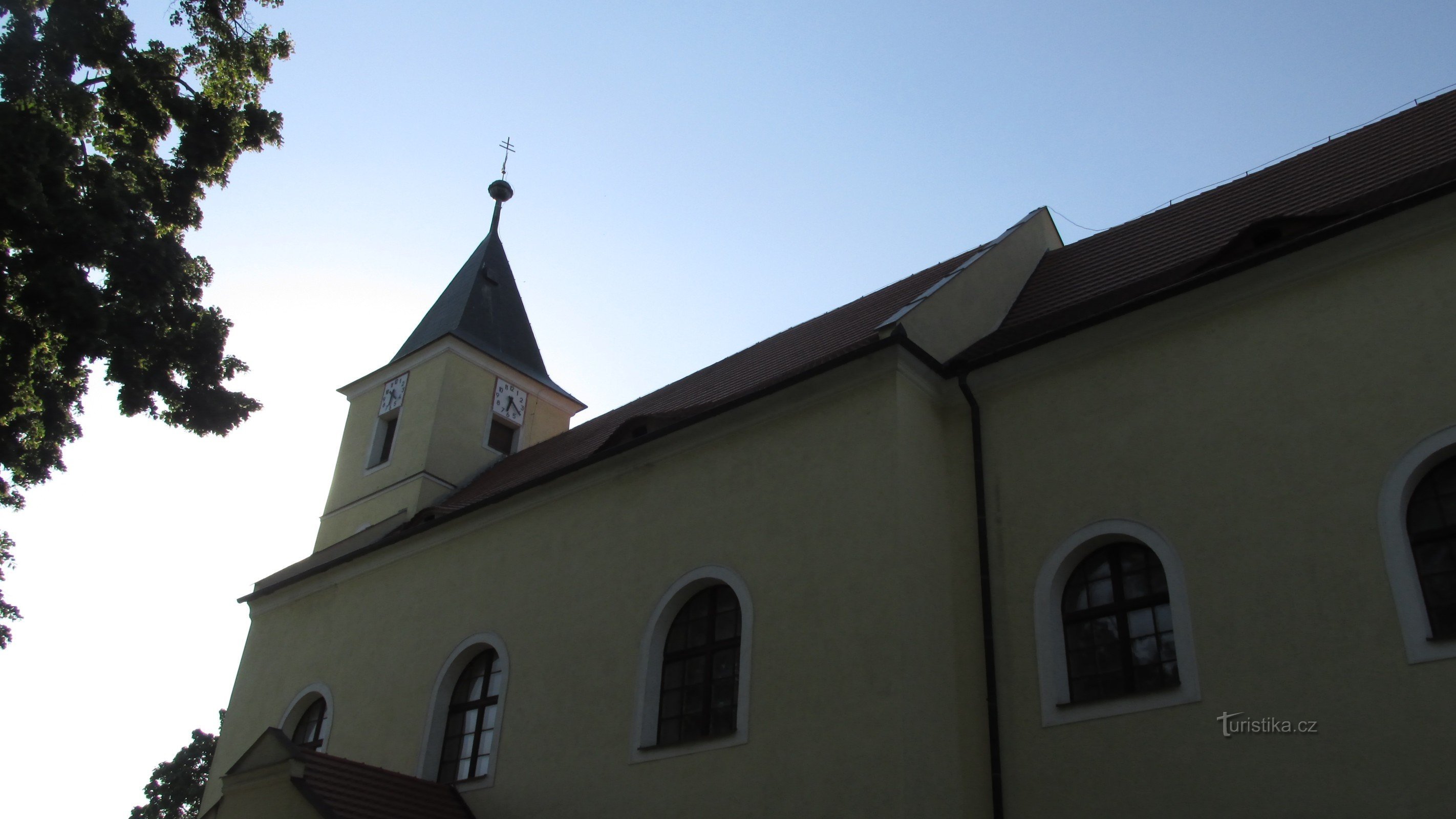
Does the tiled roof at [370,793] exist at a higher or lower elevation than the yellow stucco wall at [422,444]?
lower

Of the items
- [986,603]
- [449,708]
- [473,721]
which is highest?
[449,708]

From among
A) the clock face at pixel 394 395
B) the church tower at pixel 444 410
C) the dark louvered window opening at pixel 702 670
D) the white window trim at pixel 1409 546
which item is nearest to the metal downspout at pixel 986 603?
the dark louvered window opening at pixel 702 670

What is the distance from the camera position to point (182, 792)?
3148 centimetres

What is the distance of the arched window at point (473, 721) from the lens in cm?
1288

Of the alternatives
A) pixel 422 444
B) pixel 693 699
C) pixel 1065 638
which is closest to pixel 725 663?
pixel 693 699

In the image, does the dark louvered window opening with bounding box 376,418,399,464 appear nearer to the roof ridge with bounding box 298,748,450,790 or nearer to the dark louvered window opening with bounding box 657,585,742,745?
the roof ridge with bounding box 298,748,450,790

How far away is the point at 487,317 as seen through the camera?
22.2 metres

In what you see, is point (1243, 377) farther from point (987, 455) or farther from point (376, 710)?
point (376, 710)

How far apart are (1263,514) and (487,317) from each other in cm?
1631

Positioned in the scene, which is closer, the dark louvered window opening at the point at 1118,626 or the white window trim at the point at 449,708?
the dark louvered window opening at the point at 1118,626

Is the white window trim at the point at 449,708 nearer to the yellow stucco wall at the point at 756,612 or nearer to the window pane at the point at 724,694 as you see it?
the yellow stucco wall at the point at 756,612

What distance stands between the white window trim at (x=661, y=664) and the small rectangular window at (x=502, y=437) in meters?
9.85

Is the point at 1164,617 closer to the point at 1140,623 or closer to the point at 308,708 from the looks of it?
the point at 1140,623

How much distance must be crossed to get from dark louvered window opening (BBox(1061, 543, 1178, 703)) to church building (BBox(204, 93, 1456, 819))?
28 millimetres
